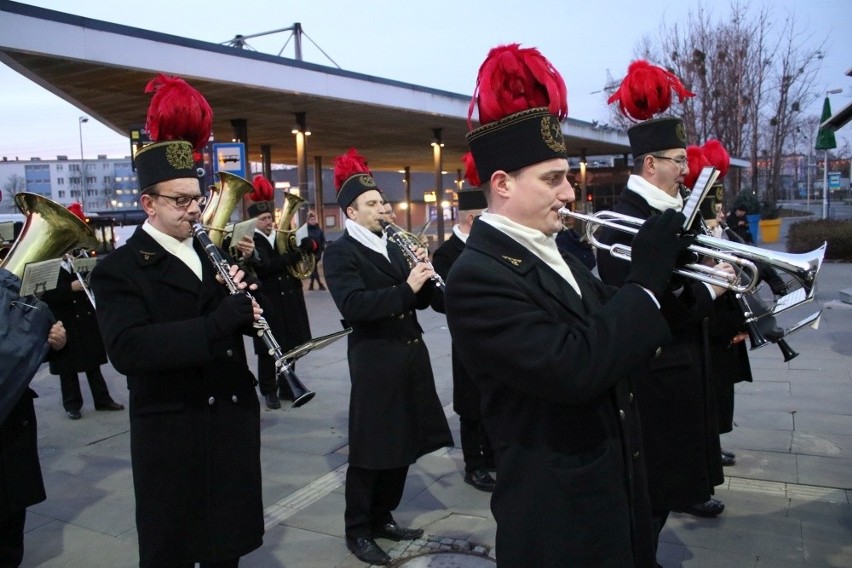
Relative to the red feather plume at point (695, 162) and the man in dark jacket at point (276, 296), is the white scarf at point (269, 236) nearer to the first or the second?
the man in dark jacket at point (276, 296)

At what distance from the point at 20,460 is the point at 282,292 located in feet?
14.7

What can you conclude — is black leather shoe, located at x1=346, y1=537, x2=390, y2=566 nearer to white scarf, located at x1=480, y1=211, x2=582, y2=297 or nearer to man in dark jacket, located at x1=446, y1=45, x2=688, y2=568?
man in dark jacket, located at x1=446, y1=45, x2=688, y2=568

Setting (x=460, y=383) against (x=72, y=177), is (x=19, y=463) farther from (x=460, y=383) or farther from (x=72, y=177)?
(x=72, y=177)

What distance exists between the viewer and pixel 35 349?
3.64 metres

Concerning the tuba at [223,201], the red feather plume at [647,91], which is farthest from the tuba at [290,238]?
the red feather plume at [647,91]

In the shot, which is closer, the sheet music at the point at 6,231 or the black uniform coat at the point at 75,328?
the sheet music at the point at 6,231

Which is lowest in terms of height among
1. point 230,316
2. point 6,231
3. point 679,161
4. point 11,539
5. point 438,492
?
point 438,492

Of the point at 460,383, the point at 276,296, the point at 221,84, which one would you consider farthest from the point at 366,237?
the point at 221,84

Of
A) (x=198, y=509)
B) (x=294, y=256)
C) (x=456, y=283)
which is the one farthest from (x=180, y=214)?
(x=294, y=256)

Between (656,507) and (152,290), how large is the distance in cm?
259

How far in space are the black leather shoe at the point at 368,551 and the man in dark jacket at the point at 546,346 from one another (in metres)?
2.00

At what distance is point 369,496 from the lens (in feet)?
14.1

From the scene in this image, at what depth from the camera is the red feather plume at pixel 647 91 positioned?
4.29 metres

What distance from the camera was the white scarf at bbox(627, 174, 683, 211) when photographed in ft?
12.7
